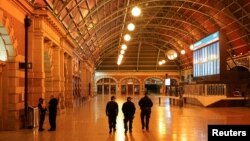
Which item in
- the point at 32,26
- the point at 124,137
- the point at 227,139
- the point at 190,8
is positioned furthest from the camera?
the point at 190,8

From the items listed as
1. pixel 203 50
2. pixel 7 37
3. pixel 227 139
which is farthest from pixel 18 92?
pixel 203 50

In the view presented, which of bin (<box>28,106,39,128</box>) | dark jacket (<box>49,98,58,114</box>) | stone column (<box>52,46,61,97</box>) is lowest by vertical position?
bin (<box>28,106,39,128</box>)

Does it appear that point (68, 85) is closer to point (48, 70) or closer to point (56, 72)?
point (56, 72)

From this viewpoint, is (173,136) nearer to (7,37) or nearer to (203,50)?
(7,37)

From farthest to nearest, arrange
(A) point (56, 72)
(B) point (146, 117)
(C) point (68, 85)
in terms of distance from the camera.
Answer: (C) point (68, 85), (A) point (56, 72), (B) point (146, 117)

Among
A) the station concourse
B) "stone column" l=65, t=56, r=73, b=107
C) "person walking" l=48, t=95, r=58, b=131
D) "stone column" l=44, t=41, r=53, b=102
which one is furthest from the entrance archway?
"stone column" l=65, t=56, r=73, b=107

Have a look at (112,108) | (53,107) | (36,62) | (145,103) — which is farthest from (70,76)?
(112,108)

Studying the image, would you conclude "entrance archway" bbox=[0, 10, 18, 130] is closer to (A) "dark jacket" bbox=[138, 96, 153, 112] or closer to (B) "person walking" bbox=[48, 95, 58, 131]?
(B) "person walking" bbox=[48, 95, 58, 131]

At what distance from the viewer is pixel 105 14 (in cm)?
4284

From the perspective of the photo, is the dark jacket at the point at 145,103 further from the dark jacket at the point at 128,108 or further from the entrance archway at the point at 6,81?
the entrance archway at the point at 6,81

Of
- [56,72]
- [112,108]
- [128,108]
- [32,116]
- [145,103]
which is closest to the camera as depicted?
[112,108]

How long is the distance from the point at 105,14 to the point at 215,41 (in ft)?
39.4

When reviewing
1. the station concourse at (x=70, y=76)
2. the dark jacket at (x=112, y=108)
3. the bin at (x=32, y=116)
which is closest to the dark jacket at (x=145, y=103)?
the station concourse at (x=70, y=76)

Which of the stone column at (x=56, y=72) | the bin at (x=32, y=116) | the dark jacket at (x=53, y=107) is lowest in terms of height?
the bin at (x=32, y=116)
